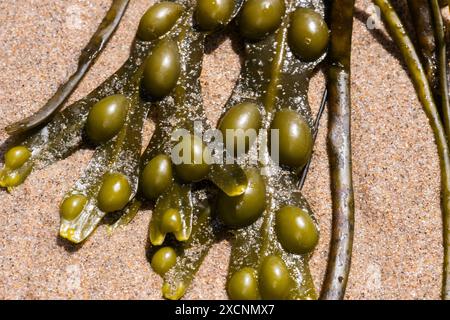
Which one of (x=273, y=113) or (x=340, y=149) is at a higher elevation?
(x=273, y=113)

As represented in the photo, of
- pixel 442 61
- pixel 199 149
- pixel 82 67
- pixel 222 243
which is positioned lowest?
pixel 222 243

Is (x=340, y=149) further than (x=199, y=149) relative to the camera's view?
Yes

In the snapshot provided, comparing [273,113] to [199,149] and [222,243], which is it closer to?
[199,149]

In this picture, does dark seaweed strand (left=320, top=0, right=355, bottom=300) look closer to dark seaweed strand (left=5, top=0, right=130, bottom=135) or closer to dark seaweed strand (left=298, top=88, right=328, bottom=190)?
dark seaweed strand (left=298, top=88, right=328, bottom=190)

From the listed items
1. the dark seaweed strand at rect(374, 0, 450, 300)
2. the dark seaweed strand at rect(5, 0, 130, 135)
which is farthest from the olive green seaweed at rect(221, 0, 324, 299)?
the dark seaweed strand at rect(5, 0, 130, 135)

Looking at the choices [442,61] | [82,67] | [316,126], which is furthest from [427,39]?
[82,67]

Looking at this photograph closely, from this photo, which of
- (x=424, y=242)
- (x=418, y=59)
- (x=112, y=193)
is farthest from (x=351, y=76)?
(x=112, y=193)
